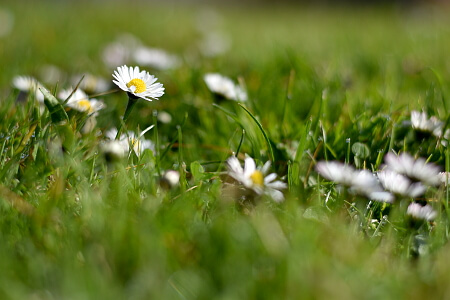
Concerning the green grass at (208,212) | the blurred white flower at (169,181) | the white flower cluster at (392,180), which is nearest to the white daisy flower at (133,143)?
the green grass at (208,212)

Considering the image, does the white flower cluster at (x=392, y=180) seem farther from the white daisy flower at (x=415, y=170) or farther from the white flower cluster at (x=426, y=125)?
the white flower cluster at (x=426, y=125)

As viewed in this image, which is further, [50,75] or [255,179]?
[50,75]

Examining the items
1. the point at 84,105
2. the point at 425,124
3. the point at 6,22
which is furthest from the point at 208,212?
the point at 6,22

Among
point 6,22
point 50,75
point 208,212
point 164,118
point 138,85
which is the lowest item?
point 6,22

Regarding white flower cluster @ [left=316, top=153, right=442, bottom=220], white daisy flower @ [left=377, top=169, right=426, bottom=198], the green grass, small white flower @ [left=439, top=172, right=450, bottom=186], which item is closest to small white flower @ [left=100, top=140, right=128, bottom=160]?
the green grass

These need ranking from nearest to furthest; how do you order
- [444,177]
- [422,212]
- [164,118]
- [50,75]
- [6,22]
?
[422,212], [444,177], [164,118], [50,75], [6,22]

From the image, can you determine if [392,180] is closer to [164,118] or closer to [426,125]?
[426,125]

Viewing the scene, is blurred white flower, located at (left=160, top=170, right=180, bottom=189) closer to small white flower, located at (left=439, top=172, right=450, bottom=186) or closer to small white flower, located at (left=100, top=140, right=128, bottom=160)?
small white flower, located at (left=100, top=140, right=128, bottom=160)

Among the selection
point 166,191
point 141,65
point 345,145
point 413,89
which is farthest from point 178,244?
point 413,89
